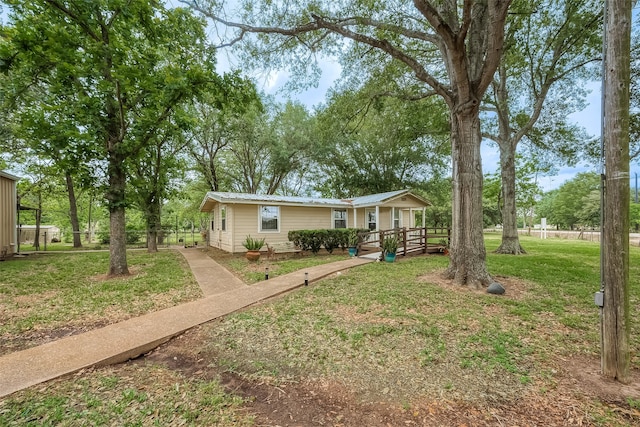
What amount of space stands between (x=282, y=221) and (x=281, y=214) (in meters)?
0.35

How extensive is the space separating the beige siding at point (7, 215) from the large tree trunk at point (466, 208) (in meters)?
16.3

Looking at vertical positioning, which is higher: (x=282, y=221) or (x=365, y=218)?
(x=365, y=218)

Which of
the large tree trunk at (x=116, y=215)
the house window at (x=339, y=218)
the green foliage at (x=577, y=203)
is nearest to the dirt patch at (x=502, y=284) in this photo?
the large tree trunk at (x=116, y=215)

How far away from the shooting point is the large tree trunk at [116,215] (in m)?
7.67

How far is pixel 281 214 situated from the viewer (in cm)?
1377

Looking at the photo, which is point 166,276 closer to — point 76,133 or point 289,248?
point 76,133

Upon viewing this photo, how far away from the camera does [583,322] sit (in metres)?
4.21

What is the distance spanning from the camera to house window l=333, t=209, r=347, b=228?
15.7 metres

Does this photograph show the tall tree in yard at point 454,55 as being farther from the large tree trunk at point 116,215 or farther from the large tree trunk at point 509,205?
the large tree trunk at point 509,205

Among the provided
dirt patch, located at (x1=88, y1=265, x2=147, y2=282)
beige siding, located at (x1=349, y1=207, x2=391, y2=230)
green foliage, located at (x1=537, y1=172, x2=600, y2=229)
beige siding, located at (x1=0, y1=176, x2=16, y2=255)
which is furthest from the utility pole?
green foliage, located at (x1=537, y1=172, x2=600, y2=229)

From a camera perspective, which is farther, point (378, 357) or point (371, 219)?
point (371, 219)

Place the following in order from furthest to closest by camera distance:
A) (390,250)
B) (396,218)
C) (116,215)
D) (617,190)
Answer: (396,218) < (390,250) < (116,215) < (617,190)

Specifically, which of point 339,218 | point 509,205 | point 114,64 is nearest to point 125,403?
point 114,64

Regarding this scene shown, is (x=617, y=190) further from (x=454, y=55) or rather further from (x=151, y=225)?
(x=151, y=225)
